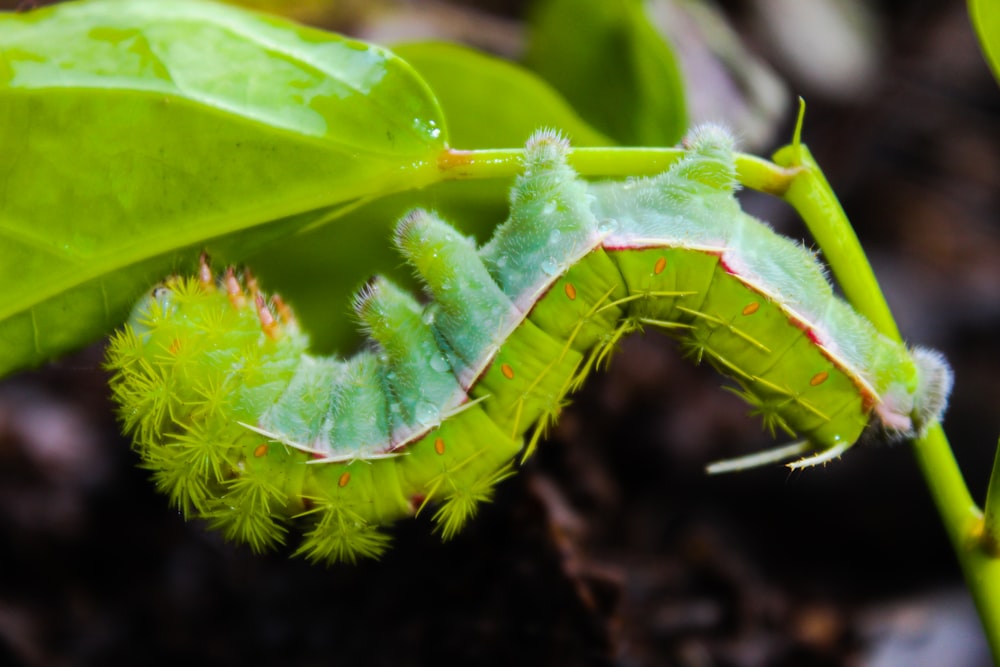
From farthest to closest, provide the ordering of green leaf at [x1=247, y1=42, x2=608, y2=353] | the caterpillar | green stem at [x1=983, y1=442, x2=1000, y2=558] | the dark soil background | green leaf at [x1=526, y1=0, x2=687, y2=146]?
the dark soil background
green leaf at [x1=526, y1=0, x2=687, y2=146]
green leaf at [x1=247, y1=42, x2=608, y2=353]
the caterpillar
green stem at [x1=983, y1=442, x2=1000, y2=558]

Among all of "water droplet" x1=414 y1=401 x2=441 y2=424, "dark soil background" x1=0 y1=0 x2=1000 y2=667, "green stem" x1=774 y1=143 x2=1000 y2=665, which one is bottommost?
"dark soil background" x1=0 y1=0 x2=1000 y2=667

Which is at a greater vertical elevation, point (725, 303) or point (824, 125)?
point (725, 303)

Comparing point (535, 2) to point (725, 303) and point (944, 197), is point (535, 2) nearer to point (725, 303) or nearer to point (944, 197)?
point (725, 303)

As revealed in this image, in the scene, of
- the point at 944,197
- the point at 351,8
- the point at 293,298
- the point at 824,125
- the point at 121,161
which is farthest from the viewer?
the point at 944,197

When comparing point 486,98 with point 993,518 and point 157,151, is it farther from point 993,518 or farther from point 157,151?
point 993,518

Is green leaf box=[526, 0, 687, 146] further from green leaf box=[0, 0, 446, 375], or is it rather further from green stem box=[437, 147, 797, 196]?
green leaf box=[0, 0, 446, 375]

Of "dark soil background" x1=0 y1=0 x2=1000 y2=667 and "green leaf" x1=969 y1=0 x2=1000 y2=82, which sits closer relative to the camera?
"green leaf" x1=969 y1=0 x2=1000 y2=82

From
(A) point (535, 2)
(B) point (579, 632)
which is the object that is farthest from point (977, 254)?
(B) point (579, 632)

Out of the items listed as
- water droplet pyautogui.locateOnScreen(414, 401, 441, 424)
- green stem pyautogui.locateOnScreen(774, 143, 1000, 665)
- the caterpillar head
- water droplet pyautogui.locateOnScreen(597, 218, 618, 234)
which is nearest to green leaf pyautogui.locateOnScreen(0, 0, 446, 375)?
water droplet pyautogui.locateOnScreen(597, 218, 618, 234)
